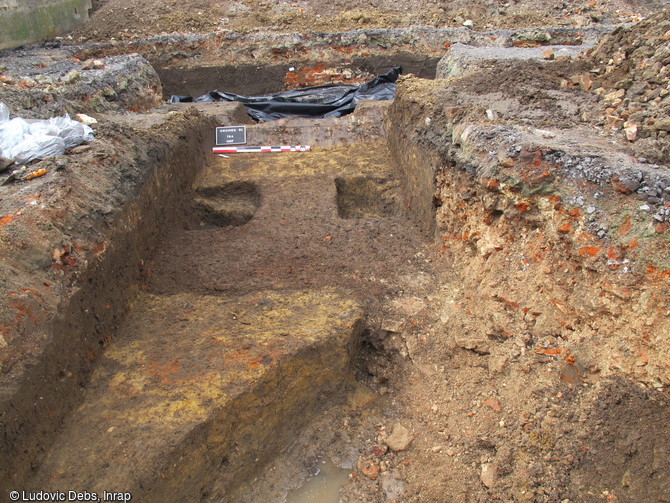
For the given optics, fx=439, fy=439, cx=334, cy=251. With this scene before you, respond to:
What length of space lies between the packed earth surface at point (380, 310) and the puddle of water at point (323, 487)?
0.02 meters

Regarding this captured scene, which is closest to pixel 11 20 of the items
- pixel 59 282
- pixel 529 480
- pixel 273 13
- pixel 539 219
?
pixel 273 13

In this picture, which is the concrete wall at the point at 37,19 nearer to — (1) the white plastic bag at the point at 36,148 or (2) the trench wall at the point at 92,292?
(2) the trench wall at the point at 92,292

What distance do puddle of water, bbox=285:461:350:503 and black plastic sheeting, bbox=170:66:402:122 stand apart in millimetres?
5609

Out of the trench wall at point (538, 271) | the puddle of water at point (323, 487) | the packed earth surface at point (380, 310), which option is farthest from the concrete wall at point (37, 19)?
the puddle of water at point (323, 487)

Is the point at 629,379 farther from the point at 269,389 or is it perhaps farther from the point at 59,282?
the point at 59,282

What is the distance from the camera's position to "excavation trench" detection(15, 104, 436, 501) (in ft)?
7.68

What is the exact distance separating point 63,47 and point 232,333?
8920 mm

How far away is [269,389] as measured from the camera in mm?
2775

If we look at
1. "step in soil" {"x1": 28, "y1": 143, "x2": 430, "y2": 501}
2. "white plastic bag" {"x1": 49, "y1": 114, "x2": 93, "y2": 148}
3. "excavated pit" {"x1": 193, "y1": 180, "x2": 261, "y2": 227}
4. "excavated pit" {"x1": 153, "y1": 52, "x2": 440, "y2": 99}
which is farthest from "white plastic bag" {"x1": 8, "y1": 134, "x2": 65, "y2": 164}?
"excavated pit" {"x1": 153, "y1": 52, "x2": 440, "y2": 99}

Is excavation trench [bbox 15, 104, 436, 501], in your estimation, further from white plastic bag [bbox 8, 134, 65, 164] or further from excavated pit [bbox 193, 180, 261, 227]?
white plastic bag [bbox 8, 134, 65, 164]

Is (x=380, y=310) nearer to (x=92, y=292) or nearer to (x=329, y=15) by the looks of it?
(x=92, y=292)

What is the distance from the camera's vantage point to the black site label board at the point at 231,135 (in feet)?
20.6
